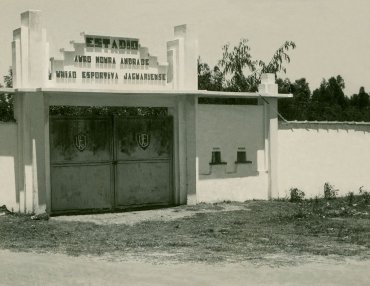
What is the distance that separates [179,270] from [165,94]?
834 centimetres

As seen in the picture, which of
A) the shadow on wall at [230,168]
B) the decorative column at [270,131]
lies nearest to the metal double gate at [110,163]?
the shadow on wall at [230,168]

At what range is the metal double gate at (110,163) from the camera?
16.5 meters

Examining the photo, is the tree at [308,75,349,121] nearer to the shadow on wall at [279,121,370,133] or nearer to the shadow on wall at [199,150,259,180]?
the shadow on wall at [279,121,370,133]

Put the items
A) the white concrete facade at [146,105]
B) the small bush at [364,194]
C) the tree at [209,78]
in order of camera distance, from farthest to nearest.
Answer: the tree at [209,78] → the small bush at [364,194] → the white concrete facade at [146,105]

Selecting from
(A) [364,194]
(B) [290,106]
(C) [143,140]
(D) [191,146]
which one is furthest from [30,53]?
(B) [290,106]

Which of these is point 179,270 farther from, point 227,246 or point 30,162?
point 30,162

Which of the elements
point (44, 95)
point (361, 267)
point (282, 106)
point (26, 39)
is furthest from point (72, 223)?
point (282, 106)

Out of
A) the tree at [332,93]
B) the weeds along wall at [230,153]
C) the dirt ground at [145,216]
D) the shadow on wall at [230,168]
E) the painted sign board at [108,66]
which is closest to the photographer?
the dirt ground at [145,216]

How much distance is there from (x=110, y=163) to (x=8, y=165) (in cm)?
259

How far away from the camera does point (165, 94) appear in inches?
683

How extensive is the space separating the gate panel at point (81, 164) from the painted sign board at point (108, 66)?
106 cm

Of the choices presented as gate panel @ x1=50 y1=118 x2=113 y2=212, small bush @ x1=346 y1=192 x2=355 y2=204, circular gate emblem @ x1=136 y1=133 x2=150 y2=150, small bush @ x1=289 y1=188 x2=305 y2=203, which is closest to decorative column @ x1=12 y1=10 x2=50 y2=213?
gate panel @ x1=50 y1=118 x2=113 y2=212

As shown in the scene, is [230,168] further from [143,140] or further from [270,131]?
[143,140]

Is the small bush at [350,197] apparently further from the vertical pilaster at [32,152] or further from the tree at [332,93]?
the tree at [332,93]
